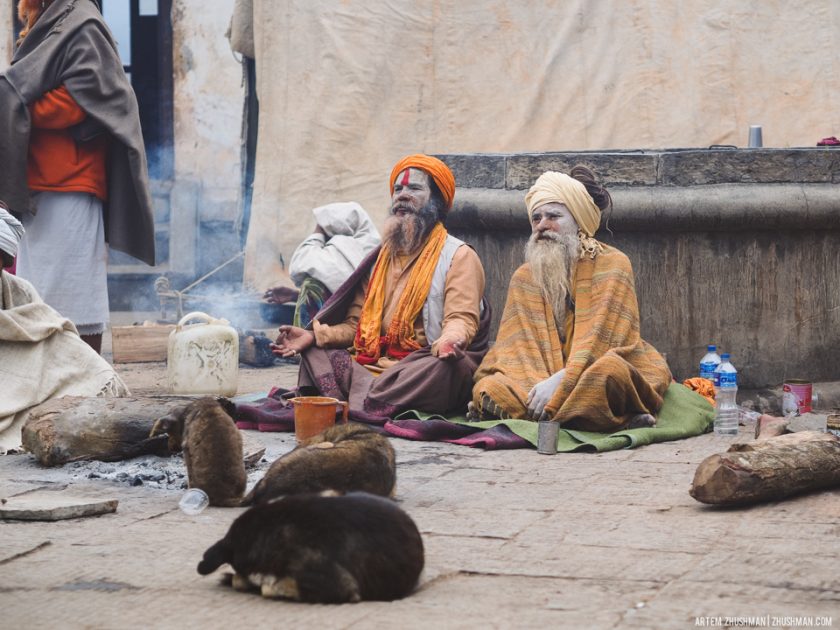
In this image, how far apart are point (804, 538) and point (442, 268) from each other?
305 centimetres

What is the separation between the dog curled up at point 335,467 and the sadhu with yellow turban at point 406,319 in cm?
187

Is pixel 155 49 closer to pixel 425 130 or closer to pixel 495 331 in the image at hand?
pixel 425 130

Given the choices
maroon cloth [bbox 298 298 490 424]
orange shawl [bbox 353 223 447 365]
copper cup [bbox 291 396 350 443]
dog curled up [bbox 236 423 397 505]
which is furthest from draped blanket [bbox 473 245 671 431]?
dog curled up [bbox 236 423 397 505]

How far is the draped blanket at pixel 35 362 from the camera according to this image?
582cm

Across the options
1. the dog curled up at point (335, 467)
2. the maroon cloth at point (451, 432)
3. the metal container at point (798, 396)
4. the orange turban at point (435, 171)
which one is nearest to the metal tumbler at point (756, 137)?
the metal container at point (798, 396)

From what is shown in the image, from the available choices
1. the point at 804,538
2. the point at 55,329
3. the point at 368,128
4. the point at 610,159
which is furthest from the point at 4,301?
the point at 368,128

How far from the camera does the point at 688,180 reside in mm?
6902

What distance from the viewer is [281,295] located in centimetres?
951

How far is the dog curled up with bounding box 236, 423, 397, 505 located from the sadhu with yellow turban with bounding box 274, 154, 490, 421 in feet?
6.14

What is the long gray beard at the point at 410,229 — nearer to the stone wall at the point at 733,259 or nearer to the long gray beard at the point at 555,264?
the long gray beard at the point at 555,264

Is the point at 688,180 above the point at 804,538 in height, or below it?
above

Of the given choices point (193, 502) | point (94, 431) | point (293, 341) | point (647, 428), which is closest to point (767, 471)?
point (647, 428)

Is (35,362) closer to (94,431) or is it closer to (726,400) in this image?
(94,431)

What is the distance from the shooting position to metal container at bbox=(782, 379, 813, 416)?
21.2ft
